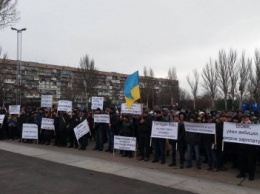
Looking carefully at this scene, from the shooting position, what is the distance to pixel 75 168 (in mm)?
11000

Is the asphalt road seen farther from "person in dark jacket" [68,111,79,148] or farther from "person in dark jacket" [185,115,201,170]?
"person in dark jacket" [68,111,79,148]

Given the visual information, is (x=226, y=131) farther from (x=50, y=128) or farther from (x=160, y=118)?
(x=50, y=128)

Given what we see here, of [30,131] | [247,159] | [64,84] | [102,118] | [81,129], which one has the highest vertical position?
[64,84]

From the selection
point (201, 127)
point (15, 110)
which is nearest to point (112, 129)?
point (201, 127)

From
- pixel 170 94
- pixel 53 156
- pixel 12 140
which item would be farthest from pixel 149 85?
pixel 53 156

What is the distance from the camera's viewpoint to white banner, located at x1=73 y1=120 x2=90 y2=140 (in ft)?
48.6

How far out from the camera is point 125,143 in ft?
43.1

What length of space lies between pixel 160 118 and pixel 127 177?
341 centimetres

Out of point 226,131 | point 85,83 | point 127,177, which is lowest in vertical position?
point 127,177

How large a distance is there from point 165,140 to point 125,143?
1.70 m

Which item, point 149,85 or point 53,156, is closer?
point 53,156

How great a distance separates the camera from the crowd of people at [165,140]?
35.8 feet

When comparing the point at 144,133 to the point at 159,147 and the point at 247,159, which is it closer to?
the point at 159,147

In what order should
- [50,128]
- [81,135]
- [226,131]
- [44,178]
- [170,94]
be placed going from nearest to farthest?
1. [44,178]
2. [226,131]
3. [81,135]
4. [50,128]
5. [170,94]
